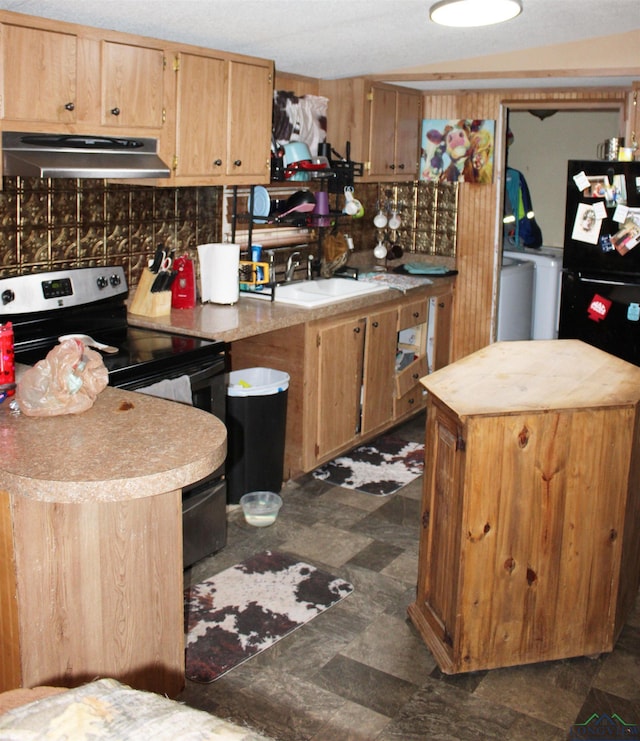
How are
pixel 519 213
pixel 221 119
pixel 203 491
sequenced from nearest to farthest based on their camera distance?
pixel 203 491, pixel 221 119, pixel 519 213

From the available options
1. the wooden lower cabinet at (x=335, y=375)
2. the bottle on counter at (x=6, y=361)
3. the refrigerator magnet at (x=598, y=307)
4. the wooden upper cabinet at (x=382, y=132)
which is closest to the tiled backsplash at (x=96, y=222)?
the wooden lower cabinet at (x=335, y=375)

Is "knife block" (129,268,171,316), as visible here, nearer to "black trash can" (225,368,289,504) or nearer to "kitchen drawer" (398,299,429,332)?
"black trash can" (225,368,289,504)

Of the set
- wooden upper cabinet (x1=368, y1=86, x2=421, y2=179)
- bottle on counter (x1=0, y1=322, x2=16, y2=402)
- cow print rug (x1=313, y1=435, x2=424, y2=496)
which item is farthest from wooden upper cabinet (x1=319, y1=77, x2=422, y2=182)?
bottle on counter (x1=0, y1=322, x2=16, y2=402)

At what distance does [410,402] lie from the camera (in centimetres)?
533

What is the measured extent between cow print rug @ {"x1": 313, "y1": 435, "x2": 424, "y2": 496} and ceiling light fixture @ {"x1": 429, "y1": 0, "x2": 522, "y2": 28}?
224cm

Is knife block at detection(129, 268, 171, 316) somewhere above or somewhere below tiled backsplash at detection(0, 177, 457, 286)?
below

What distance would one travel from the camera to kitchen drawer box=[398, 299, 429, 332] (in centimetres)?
507

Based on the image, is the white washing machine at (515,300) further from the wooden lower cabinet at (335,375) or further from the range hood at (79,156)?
the range hood at (79,156)

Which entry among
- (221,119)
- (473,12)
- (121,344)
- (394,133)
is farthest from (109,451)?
(394,133)

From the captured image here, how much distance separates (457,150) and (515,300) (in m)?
1.19

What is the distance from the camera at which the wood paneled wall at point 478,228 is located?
5598 mm

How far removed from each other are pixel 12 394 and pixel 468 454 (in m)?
1.41

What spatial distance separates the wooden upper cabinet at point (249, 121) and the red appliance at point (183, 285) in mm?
459

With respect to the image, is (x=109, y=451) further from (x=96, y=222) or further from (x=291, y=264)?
(x=291, y=264)
